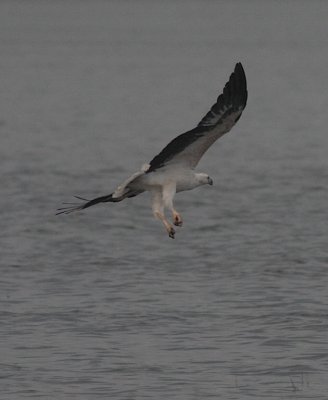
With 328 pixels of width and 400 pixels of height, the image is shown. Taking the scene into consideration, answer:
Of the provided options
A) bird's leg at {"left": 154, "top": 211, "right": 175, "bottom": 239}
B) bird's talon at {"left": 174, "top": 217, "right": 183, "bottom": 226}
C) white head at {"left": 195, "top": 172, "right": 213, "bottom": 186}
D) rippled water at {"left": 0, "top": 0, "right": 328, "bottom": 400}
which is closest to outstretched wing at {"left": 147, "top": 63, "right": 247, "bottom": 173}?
white head at {"left": 195, "top": 172, "right": 213, "bottom": 186}

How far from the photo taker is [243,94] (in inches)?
556

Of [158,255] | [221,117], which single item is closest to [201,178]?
[221,117]

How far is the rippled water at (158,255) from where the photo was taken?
47.2ft

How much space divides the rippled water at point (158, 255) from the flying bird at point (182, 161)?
159cm

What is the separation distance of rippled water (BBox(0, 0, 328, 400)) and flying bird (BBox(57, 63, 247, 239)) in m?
1.59

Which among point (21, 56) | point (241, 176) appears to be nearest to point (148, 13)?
point (21, 56)

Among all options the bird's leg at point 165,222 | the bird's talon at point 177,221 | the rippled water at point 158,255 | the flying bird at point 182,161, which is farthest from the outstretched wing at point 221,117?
the rippled water at point 158,255

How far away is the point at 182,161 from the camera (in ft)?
48.6

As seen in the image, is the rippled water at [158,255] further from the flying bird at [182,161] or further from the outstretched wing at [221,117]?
the outstretched wing at [221,117]

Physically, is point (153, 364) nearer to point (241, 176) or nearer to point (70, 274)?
point (70, 274)

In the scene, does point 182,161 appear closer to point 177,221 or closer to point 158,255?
point 177,221

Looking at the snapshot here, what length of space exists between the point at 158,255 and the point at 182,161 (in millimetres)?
6108

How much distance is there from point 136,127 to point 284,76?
20.8 meters

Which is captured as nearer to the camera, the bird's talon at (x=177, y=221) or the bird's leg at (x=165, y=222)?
the bird's talon at (x=177, y=221)
